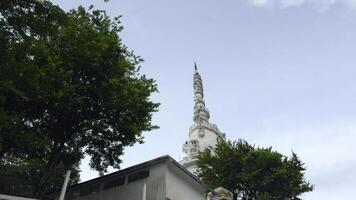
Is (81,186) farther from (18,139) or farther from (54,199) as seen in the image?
(18,139)

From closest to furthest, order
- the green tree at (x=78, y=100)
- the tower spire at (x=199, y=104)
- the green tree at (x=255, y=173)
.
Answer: the green tree at (x=78, y=100) < the green tree at (x=255, y=173) < the tower spire at (x=199, y=104)

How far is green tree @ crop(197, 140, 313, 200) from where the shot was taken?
109ft

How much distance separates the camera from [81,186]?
81.3 feet

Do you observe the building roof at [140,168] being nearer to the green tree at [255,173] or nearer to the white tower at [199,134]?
the green tree at [255,173]

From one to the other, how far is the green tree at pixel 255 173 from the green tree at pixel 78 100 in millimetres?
14149

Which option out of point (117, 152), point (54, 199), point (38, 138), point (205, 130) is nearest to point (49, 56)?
point (38, 138)

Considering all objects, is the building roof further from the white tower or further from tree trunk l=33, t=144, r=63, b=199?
the white tower

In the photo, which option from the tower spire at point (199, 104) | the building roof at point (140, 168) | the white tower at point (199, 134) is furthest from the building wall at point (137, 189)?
the tower spire at point (199, 104)

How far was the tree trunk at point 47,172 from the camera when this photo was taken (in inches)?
806

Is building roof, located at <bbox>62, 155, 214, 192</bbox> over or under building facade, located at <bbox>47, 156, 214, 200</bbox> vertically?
over

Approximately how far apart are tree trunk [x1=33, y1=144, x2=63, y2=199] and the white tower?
46.2 metres

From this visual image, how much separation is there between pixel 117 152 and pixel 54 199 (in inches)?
250

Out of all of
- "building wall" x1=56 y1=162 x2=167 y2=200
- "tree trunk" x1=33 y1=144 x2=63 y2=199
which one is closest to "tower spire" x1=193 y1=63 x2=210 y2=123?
"building wall" x1=56 y1=162 x2=167 y2=200

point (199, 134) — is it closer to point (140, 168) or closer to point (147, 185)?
point (140, 168)
